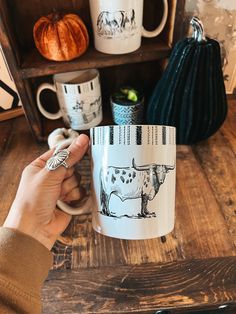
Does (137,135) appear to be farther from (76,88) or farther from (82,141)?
(76,88)

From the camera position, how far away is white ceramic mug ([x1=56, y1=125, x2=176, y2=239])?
0.33 meters

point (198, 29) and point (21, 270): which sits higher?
point (198, 29)

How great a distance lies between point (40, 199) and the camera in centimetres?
39

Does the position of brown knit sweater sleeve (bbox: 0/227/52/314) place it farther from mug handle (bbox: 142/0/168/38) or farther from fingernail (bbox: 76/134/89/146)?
mug handle (bbox: 142/0/168/38)

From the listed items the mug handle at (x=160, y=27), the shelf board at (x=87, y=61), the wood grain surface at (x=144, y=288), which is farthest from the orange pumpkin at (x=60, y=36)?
the wood grain surface at (x=144, y=288)

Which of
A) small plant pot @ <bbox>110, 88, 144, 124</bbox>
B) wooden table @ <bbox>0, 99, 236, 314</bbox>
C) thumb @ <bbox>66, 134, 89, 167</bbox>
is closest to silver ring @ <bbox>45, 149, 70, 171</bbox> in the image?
thumb @ <bbox>66, 134, 89, 167</bbox>

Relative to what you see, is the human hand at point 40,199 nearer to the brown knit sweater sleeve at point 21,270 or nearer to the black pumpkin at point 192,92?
the brown knit sweater sleeve at point 21,270

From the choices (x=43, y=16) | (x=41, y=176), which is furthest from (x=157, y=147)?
(x=43, y=16)

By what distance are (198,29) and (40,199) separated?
38 cm

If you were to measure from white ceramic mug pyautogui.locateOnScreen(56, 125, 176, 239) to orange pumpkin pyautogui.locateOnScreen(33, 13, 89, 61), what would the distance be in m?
0.22

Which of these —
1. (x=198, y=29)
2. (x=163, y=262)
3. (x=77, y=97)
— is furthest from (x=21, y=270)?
(x=198, y=29)

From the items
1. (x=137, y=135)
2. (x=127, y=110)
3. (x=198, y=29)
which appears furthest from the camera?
(x=127, y=110)

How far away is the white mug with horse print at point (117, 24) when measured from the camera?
0.45 m

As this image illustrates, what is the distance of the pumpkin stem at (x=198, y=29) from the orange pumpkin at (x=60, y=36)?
19cm
